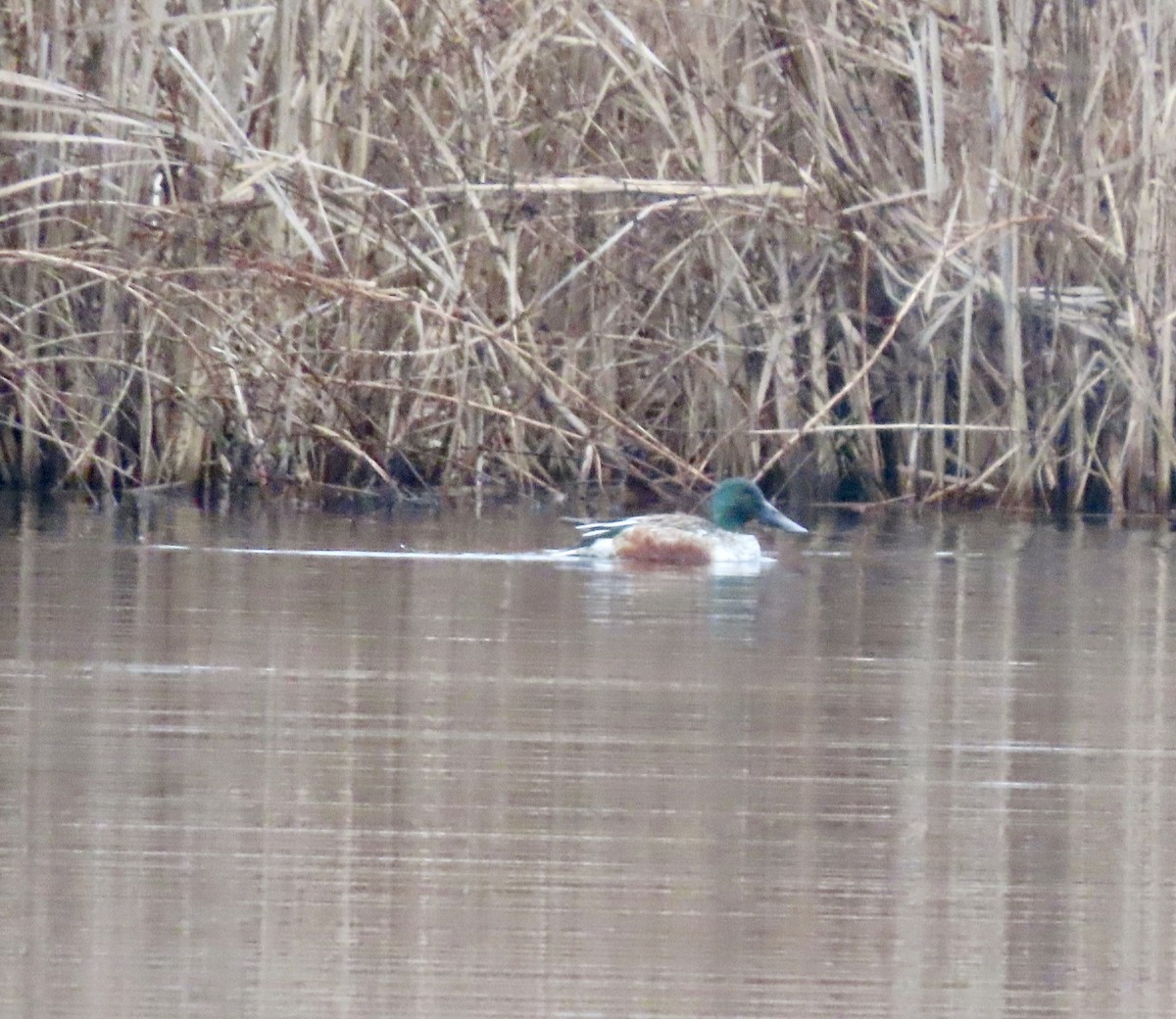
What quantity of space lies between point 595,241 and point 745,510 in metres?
2.03

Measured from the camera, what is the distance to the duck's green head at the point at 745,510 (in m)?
10.6

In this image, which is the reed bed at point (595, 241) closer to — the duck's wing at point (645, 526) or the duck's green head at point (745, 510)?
the duck's green head at point (745, 510)

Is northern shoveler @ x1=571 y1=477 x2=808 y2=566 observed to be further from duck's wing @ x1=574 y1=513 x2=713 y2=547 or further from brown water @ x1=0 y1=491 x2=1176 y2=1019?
brown water @ x1=0 y1=491 x2=1176 y2=1019

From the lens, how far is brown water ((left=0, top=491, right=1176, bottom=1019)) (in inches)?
146

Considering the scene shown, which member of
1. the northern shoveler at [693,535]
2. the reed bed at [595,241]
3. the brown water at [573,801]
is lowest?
the brown water at [573,801]

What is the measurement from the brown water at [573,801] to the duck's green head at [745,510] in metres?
2.08

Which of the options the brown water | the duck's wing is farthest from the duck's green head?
the brown water

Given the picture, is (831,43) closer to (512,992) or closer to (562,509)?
(562,509)

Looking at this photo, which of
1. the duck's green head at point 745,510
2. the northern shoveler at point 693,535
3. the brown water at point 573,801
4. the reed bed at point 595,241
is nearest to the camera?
the brown water at point 573,801

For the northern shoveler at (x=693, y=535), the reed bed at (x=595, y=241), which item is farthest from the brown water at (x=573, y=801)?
the reed bed at (x=595, y=241)

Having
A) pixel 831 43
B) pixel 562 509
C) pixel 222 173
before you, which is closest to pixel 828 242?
pixel 831 43

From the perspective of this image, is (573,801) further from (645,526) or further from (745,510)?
(745,510)

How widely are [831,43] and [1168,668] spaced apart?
17.1 feet

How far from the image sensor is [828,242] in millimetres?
11836
